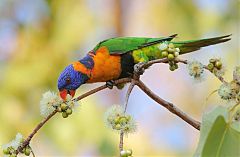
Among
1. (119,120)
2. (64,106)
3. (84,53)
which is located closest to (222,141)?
(119,120)

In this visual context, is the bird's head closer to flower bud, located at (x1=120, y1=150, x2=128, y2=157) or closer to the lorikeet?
the lorikeet

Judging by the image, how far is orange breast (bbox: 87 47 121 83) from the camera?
2023 mm

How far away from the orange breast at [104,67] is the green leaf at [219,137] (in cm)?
94

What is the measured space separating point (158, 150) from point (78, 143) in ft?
2.61

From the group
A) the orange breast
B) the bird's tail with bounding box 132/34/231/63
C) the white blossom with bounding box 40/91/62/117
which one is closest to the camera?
the white blossom with bounding box 40/91/62/117

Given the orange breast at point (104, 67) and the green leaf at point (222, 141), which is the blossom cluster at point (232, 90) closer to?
the green leaf at point (222, 141)

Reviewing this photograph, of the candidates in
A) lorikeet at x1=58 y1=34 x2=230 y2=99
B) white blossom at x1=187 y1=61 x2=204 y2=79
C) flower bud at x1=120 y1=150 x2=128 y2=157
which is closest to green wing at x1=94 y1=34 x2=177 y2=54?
lorikeet at x1=58 y1=34 x2=230 y2=99

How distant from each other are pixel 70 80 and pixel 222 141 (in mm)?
911

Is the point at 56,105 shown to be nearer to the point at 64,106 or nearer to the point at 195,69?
the point at 64,106

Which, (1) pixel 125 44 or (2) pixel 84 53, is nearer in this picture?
(1) pixel 125 44

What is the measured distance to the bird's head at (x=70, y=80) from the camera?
188cm

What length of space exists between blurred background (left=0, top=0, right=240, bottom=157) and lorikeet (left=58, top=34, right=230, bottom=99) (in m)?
1.39

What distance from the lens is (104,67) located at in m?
2.05

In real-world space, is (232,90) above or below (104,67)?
above
